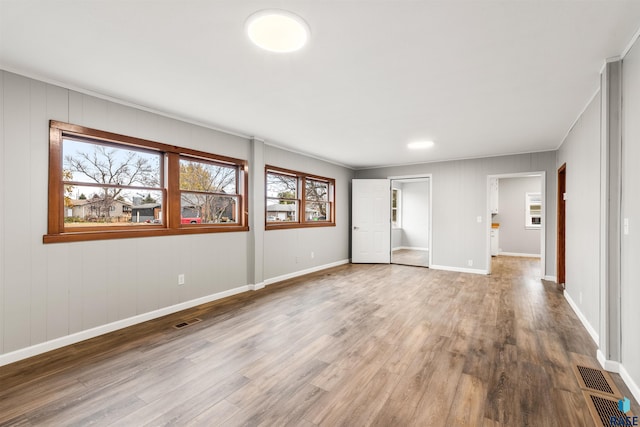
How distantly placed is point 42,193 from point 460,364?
3990mm

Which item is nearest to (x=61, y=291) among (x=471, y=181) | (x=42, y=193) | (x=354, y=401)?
(x=42, y=193)

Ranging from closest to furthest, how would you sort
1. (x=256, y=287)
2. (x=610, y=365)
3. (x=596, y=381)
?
1. (x=596, y=381)
2. (x=610, y=365)
3. (x=256, y=287)

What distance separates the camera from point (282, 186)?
220 inches

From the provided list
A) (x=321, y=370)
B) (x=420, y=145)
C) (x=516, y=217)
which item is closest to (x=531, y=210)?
(x=516, y=217)

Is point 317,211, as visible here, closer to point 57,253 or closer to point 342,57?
point 342,57

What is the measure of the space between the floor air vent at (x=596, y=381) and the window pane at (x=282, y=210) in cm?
438

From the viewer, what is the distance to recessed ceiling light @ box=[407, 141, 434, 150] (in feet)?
16.1

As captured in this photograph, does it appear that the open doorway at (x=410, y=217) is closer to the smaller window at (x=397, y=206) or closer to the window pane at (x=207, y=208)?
the smaller window at (x=397, y=206)

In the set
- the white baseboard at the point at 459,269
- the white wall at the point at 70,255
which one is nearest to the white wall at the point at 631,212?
the white baseboard at the point at 459,269

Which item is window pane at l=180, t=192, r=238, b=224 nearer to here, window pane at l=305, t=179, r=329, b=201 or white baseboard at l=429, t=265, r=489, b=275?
window pane at l=305, t=179, r=329, b=201

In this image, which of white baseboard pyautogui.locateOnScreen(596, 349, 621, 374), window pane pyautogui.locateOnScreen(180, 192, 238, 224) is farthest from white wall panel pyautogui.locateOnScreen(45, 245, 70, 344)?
white baseboard pyautogui.locateOnScreen(596, 349, 621, 374)

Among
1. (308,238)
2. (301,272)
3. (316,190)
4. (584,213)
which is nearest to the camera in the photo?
(584,213)

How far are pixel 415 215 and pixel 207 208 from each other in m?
7.56

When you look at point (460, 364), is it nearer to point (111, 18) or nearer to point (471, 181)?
point (111, 18)
